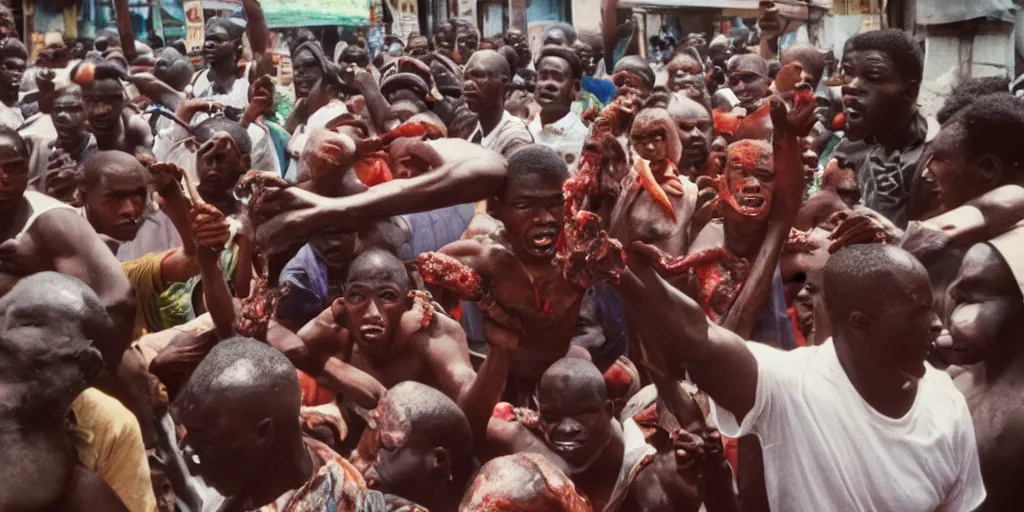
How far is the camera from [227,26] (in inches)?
433

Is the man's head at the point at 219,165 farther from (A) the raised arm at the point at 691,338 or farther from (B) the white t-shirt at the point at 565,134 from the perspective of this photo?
(A) the raised arm at the point at 691,338

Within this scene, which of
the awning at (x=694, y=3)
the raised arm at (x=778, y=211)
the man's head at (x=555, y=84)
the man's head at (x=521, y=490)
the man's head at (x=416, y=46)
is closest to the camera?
the man's head at (x=521, y=490)

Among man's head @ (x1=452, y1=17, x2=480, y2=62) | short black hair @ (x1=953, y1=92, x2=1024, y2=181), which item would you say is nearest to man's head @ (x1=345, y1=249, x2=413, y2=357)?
short black hair @ (x1=953, y1=92, x2=1024, y2=181)

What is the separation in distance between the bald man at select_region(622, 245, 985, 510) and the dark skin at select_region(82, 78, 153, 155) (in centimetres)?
478

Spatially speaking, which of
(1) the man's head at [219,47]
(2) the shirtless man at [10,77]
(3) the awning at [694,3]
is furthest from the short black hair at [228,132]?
(3) the awning at [694,3]

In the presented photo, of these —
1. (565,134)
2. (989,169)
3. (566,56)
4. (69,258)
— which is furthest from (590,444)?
(566,56)

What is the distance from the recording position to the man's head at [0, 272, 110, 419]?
313cm

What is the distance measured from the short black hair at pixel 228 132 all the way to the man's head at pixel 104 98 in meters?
0.74

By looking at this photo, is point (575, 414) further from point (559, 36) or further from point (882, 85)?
point (559, 36)

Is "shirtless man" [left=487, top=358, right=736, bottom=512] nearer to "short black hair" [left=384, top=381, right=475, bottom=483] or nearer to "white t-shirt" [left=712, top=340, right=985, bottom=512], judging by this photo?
"short black hair" [left=384, top=381, right=475, bottom=483]

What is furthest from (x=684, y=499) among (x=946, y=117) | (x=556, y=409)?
(x=946, y=117)

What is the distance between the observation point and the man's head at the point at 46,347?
313 cm

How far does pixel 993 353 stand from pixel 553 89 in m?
4.46

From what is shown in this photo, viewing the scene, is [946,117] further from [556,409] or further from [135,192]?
[135,192]
